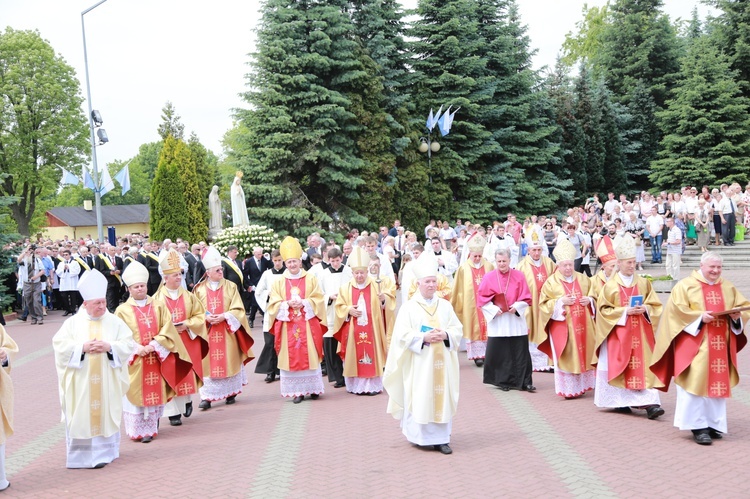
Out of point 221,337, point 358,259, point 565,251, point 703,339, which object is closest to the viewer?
point 703,339

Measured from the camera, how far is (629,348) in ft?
28.9

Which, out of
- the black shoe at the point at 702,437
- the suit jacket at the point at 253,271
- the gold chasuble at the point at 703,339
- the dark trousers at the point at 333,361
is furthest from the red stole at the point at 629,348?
the suit jacket at the point at 253,271

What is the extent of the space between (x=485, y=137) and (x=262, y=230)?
1983cm

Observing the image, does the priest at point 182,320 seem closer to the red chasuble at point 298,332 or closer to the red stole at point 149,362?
the red stole at point 149,362

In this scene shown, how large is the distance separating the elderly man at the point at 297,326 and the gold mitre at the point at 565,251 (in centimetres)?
340

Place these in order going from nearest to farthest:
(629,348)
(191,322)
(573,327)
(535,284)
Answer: (629,348) → (191,322) → (573,327) → (535,284)

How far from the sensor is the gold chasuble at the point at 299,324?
10188 millimetres

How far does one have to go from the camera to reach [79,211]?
269 feet

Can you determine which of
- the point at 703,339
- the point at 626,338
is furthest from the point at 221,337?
the point at 703,339

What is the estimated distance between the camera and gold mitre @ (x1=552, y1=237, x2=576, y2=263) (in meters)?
Result: 10.3

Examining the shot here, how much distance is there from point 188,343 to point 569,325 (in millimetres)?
5060

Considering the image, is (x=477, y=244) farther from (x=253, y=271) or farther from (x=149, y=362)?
(x=253, y=271)

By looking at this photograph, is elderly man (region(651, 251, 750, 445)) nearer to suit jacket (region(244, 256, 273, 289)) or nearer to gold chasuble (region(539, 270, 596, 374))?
gold chasuble (region(539, 270, 596, 374))

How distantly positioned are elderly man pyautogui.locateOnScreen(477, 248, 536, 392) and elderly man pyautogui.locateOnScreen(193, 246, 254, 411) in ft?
11.4
